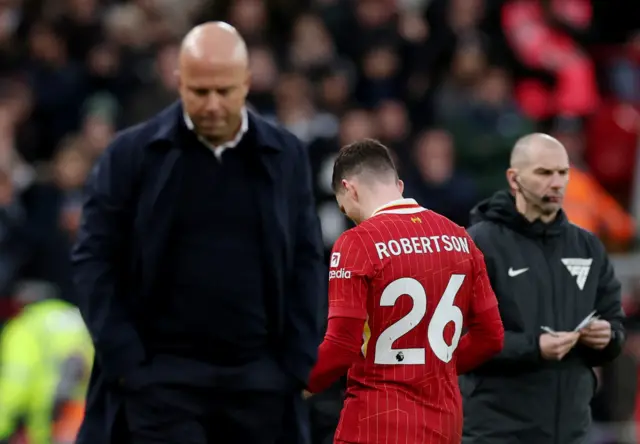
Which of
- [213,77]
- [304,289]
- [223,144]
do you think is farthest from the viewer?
[304,289]

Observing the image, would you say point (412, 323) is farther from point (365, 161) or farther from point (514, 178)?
point (514, 178)

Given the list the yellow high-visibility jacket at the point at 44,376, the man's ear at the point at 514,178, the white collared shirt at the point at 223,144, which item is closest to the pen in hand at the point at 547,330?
the man's ear at the point at 514,178

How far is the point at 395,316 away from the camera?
5.02 metres

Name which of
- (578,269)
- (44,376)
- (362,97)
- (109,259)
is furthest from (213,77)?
(362,97)

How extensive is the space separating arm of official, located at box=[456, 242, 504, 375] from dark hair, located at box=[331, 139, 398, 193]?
0.46 metres

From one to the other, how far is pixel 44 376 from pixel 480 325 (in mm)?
5305

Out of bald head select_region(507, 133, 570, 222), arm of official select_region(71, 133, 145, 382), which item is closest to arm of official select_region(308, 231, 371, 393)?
arm of official select_region(71, 133, 145, 382)

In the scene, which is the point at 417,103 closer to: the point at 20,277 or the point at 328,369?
the point at 20,277

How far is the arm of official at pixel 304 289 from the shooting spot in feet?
17.8

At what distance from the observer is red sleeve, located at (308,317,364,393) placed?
4.93 meters

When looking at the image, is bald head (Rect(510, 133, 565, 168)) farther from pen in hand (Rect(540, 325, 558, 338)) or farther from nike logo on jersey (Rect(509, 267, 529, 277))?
pen in hand (Rect(540, 325, 558, 338))

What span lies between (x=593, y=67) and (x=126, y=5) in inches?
196

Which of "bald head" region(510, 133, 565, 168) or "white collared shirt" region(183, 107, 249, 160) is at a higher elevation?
"white collared shirt" region(183, 107, 249, 160)

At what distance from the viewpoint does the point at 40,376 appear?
9.85 meters
